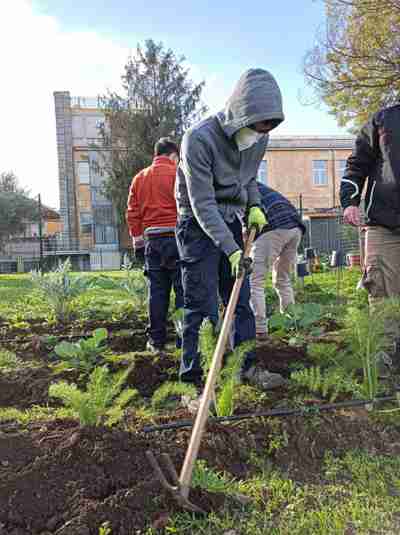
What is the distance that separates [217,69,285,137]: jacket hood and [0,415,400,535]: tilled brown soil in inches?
61.5

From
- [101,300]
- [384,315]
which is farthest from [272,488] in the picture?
[101,300]

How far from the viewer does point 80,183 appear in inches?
1302

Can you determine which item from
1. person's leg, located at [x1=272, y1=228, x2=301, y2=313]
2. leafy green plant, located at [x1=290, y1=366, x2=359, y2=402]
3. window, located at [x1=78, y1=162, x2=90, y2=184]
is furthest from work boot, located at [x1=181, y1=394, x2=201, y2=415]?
window, located at [x1=78, y1=162, x2=90, y2=184]

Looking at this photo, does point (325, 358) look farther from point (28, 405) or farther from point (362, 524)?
point (28, 405)

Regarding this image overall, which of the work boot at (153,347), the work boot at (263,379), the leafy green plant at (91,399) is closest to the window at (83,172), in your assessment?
the work boot at (153,347)

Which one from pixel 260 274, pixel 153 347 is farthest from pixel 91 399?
pixel 260 274

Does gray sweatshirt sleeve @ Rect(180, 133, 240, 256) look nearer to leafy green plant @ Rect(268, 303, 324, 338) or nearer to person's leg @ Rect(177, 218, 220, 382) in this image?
person's leg @ Rect(177, 218, 220, 382)

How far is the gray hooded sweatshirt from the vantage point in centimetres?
265

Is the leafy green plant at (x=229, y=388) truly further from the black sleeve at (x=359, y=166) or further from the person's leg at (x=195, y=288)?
the black sleeve at (x=359, y=166)

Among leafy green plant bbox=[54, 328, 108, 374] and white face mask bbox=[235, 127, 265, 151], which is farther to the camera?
leafy green plant bbox=[54, 328, 108, 374]

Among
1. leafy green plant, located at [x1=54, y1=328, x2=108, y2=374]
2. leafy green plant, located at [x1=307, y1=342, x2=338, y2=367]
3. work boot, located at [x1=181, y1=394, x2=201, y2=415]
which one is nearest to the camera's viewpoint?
work boot, located at [x1=181, y1=394, x2=201, y2=415]

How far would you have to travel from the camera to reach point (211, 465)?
2.08 metres

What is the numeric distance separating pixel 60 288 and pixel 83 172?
2893cm

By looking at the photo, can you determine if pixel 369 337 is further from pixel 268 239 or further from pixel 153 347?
pixel 153 347
